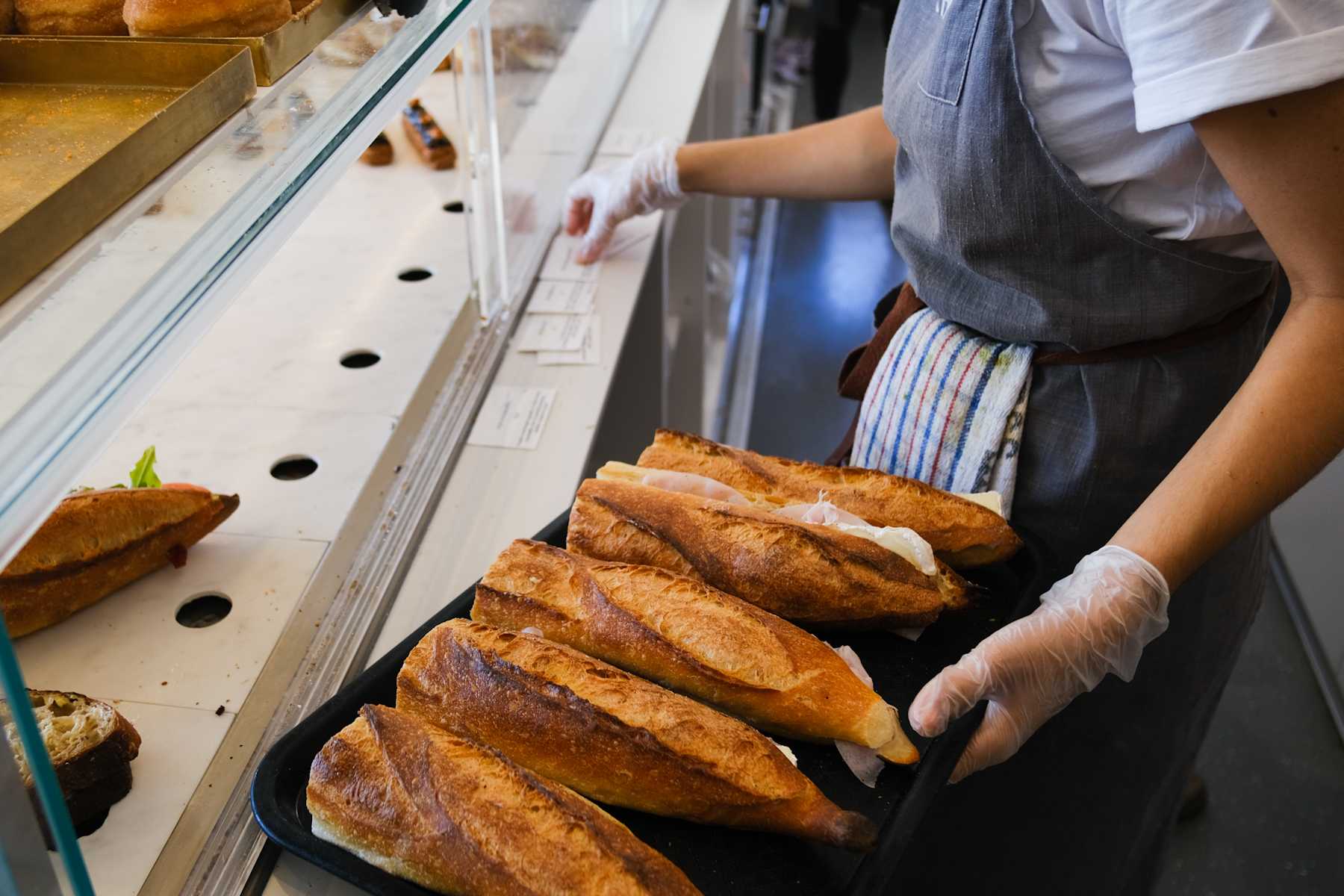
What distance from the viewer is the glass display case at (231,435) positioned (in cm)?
59

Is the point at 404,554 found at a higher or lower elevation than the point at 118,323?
lower

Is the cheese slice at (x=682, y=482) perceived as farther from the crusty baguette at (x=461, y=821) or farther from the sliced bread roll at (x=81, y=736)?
the sliced bread roll at (x=81, y=736)

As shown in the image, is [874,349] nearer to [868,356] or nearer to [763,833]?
[868,356]

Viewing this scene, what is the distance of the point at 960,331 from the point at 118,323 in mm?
876

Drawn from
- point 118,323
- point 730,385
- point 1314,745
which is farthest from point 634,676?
point 730,385

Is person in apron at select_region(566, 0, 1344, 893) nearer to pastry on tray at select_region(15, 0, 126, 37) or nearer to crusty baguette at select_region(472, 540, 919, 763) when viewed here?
crusty baguette at select_region(472, 540, 919, 763)

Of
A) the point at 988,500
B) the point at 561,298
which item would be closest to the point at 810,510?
the point at 988,500

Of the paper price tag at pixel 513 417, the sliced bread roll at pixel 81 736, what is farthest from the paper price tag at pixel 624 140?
the sliced bread roll at pixel 81 736

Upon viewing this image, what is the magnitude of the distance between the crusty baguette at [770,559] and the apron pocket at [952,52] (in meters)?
0.45

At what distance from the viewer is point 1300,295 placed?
0.92 metres

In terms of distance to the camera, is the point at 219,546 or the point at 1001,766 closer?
the point at 219,546

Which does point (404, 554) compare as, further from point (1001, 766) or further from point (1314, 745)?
point (1314, 745)

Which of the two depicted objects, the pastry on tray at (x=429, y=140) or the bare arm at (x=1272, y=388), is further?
the pastry on tray at (x=429, y=140)

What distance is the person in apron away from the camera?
0.85m
